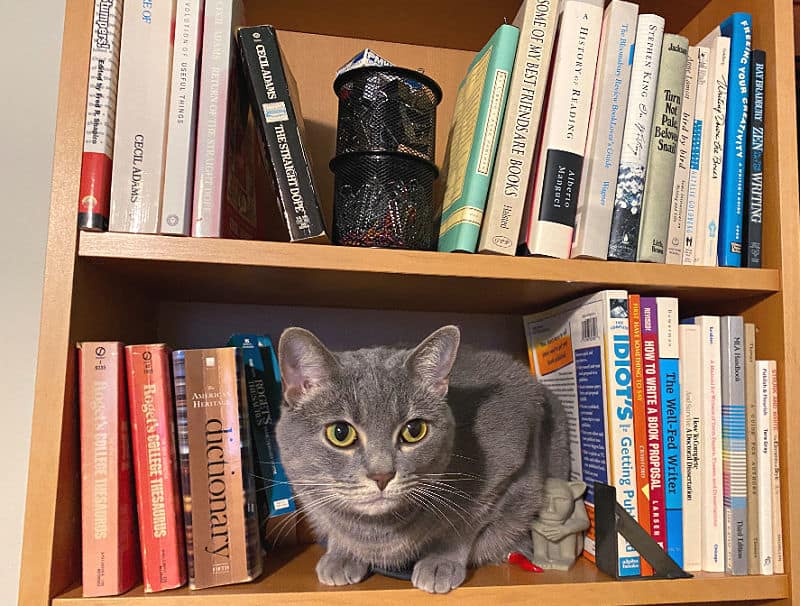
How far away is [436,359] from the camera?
2.55 ft

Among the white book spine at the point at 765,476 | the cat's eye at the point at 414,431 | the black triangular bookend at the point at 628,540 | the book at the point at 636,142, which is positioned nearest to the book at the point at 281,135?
the cat's eye at the point at 414,431

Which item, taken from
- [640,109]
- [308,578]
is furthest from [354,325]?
[640,109]

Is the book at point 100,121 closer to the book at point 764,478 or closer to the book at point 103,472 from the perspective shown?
the book at point 103,472

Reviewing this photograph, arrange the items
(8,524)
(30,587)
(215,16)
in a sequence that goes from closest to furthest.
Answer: (30,587) < (215,16) < (8,524)

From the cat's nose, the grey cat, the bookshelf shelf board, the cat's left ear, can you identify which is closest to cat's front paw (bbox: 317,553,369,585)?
the grey cat

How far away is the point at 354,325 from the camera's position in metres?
1.06

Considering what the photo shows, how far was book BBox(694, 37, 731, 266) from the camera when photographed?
A: 81 cm

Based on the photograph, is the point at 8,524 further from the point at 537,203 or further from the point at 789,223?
the point at 789,223

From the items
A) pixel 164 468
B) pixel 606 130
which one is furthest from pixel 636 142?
pixel 164 468

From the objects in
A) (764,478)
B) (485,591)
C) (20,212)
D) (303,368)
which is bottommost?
(485,591)

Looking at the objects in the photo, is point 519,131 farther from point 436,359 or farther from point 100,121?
point 100,121

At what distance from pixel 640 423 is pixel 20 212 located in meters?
0.97

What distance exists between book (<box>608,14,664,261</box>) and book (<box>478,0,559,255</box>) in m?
0.11

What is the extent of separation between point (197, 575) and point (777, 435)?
0.70 meters
